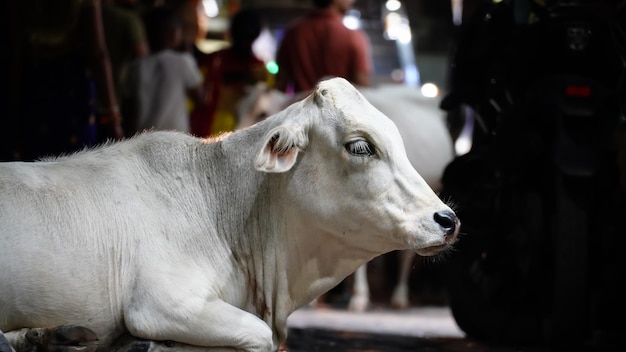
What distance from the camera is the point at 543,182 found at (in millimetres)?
6766

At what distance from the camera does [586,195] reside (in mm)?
6445

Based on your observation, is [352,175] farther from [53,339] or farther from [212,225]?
[53,339]

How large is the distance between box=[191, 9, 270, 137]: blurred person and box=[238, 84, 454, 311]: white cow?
202mm

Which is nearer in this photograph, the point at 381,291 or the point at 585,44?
the point at 585,44

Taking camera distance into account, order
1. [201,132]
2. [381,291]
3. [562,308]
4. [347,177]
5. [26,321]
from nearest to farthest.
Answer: [26,321] → [347,177] → [562,308] → [201,132] → [381,291]

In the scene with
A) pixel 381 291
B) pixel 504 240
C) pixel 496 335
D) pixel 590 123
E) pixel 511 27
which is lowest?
pixel 381 291

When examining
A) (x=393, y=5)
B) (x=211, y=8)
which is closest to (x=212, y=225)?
(x=393, y=5)

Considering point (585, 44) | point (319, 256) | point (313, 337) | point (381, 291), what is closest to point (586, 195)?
point (585, 44)

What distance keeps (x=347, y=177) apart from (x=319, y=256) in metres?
0.37

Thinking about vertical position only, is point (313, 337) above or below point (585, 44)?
below

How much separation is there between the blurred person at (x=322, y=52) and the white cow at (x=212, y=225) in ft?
13.9

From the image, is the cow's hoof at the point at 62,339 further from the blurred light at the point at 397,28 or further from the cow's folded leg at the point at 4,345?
the blurred light at the point at 397,28

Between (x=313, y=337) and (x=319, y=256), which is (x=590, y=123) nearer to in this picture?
(x=313, y=337)

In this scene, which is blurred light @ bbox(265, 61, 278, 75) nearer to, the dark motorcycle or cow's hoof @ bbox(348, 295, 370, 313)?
cow's hoof @ bbox(348, 295, 370, 313)
